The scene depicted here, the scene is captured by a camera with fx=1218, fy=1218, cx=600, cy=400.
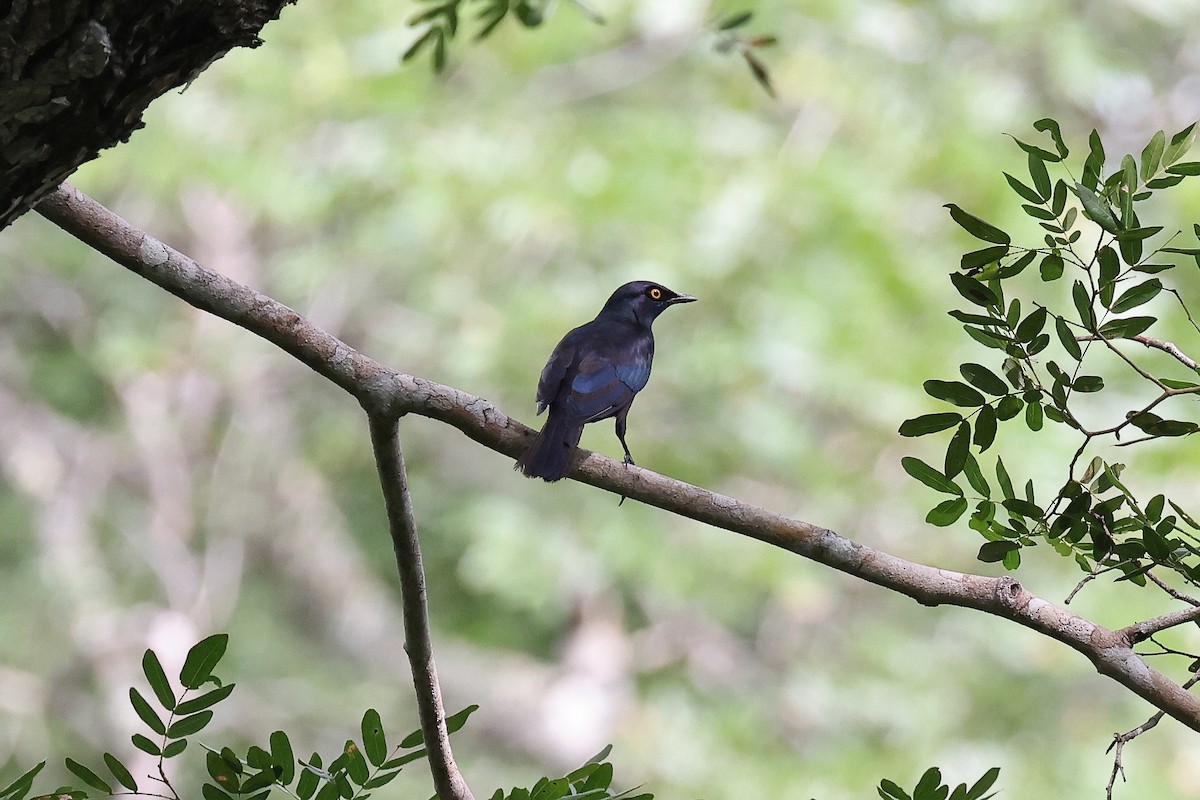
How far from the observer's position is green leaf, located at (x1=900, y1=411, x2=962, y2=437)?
6.63ft

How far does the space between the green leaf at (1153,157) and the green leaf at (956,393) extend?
43 centimetres

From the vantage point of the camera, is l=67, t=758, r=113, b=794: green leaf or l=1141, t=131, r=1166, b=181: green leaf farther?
l=1141, t=131, r=1166, b=181: green leaf

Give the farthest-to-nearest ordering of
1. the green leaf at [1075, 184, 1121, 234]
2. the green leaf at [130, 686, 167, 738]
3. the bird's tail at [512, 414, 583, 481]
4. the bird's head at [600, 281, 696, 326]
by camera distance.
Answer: the bird's head at [600, 281, 696, 326], the bird's tail at [512, 414, 583, 481], the green leaf at [1075, 184, 1121, 234], the green leaf at [130, 686, 167, 738]

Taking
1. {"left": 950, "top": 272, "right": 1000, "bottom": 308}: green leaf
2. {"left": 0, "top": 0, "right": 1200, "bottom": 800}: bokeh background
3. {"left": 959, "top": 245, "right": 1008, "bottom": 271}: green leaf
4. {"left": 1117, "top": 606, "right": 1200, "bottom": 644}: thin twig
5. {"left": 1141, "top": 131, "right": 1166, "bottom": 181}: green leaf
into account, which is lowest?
{"left": 1117, "top": 606, "right": 1200, "bottom": 644}: thin twig

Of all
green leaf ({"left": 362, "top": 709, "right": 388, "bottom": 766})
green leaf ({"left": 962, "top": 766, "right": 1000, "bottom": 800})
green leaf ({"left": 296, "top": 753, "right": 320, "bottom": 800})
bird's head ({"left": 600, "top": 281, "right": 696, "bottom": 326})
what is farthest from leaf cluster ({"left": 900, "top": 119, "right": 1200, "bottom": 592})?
bird's head ({"left": 600, "top": 281, "right": 696, "bottom": 326})

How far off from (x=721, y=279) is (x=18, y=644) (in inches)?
243

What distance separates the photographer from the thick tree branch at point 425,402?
2.19m

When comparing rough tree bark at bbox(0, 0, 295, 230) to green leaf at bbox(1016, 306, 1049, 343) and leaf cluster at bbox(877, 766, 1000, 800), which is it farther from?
leaf cluster at bbox(877, 766, 1000, 800)

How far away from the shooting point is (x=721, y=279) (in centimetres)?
801

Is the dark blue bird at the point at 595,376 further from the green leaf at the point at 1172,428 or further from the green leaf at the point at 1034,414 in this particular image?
the green leaf at the point at 1172,428

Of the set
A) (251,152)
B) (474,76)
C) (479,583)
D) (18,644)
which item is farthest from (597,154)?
(18,644)

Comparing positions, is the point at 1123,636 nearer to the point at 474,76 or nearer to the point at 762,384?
the point at 762,384

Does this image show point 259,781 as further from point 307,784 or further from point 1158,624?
point 1158,624

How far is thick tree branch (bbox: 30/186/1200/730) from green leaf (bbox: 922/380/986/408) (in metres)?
0.33
